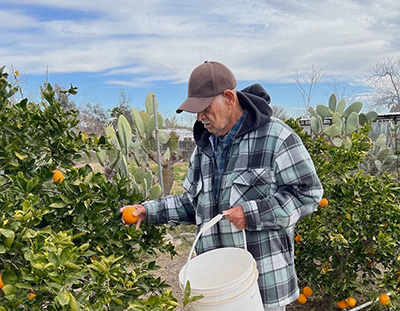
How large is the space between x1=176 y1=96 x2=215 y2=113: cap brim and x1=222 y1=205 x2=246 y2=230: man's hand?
43 cm

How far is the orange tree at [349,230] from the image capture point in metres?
2.59

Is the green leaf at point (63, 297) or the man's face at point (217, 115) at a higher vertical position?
the man's face at point (217, 115)

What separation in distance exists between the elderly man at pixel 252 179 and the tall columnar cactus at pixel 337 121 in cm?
383

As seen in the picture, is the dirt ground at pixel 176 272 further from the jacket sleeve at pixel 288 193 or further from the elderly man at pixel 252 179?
the jacket sleeve at pixel 288 193

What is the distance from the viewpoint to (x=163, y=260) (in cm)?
430

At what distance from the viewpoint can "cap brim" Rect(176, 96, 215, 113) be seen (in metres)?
1.61

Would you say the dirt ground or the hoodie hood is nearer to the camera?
the hoodie hood

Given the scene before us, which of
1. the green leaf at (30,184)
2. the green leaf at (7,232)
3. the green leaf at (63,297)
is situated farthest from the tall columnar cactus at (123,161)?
the green leaf at (63,297)

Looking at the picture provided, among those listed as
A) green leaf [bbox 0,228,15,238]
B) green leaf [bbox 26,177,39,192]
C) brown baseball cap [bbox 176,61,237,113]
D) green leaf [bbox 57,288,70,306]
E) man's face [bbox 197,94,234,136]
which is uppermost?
brown baseball cap [bbox 176,61,237,113]

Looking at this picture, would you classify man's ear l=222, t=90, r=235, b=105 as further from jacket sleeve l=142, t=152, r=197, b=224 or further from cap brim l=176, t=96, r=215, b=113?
jacket sleeve l=142, t=152, r=197, b=224

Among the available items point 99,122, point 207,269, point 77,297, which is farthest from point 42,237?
point 99,122

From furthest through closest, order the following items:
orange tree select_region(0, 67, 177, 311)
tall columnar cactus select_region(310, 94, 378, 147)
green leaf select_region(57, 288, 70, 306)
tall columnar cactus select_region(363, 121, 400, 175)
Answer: tall columnar cactus select_region(363, 121, 400, 175)
tall columnar cactus select_region(310, 94, 378, 147)
orange tree select_region(0, 67, 177, 311)
green leaf select_region(57, 288, 70, 306)

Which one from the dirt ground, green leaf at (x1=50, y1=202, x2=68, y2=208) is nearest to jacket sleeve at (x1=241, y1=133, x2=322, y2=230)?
green leaf at (x1=50, y1=202, x2=68, y2=208)

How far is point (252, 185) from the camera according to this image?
5.49 ft
